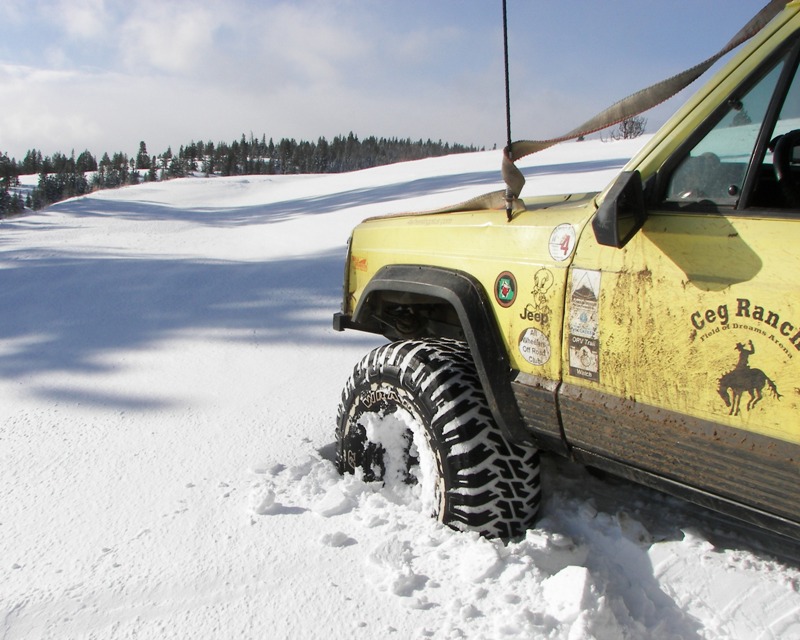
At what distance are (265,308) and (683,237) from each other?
395cm

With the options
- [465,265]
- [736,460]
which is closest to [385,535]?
[465,265]

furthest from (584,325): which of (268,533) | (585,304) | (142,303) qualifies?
(142,303)

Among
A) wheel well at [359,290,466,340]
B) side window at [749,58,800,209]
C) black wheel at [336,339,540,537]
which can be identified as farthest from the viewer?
wheel well at [359,290,466,340]

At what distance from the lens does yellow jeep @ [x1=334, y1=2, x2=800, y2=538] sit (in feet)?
4.84

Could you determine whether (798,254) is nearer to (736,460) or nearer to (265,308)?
(736,460)

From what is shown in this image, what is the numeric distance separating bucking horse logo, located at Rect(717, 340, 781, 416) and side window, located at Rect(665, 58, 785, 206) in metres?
0.40

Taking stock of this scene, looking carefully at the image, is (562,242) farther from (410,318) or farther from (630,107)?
(410,318)

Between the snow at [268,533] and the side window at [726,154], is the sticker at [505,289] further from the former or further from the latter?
the snow at [268,533]

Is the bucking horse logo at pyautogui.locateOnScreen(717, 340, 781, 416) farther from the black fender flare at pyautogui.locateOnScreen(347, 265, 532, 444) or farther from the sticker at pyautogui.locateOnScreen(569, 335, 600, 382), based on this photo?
the black fender flare at pyautogui.locateOnScreen(347, 265, 532, 444)

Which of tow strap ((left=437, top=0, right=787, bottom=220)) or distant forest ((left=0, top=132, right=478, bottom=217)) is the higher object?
distant forest ((left=0, top=132, right=478, bottom=217))

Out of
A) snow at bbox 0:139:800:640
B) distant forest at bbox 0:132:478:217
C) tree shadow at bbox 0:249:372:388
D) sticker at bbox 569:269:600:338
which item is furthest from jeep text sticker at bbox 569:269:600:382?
distant forest at bbox 0:132:478:217

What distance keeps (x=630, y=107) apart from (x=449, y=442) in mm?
1237

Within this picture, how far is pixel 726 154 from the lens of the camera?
165 cm

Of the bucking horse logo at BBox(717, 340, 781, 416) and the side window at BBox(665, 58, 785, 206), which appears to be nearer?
the bucking horse logo at BBox(717, 340, 781, 416)
